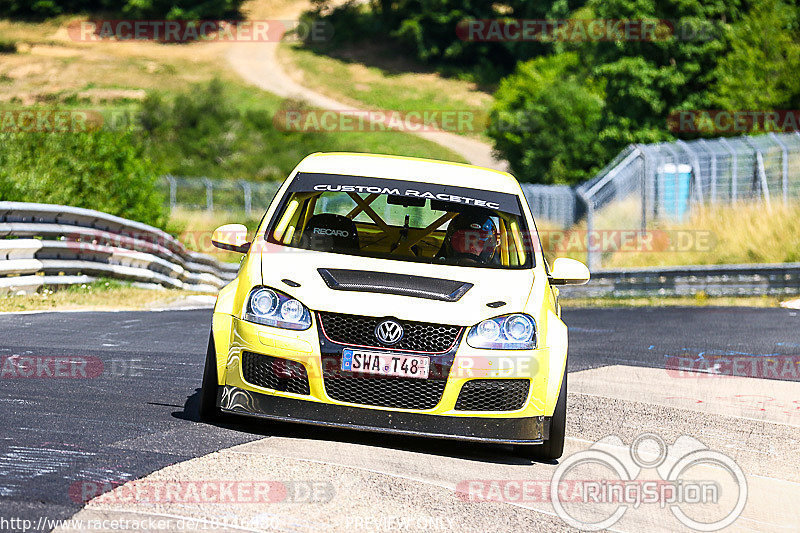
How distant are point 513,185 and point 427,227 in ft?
2.89

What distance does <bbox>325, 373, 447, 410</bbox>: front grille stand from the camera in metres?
6.63

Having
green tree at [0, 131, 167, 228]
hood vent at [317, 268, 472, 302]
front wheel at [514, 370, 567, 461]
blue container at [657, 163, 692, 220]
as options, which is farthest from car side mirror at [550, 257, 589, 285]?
blue container at [657, 163, 692, 220]

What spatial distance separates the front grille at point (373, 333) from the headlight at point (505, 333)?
0.41 feet

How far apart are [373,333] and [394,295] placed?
0.83 ft

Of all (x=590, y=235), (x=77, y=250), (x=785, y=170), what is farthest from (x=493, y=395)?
(x=785, y=170)

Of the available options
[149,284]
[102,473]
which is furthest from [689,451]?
[149,284]

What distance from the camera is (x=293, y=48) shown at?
97.2m

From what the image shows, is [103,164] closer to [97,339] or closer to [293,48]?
[97,339]

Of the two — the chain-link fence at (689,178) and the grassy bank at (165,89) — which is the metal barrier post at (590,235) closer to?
the chain-link fence at (689,178)

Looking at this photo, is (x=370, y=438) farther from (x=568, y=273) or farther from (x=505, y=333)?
(x=568, y=273)

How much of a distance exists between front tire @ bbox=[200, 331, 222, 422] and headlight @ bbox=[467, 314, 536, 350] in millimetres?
1446

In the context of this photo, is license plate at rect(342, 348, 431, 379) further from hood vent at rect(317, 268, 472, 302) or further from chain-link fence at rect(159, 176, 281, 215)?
chain-link fence at rect(159, 176, 281, 215)

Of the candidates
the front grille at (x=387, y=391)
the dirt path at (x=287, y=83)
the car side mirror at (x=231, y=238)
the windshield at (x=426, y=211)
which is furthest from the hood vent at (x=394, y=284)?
the dirt path at (x=287, y=83)

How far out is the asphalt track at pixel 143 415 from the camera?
225 inches
